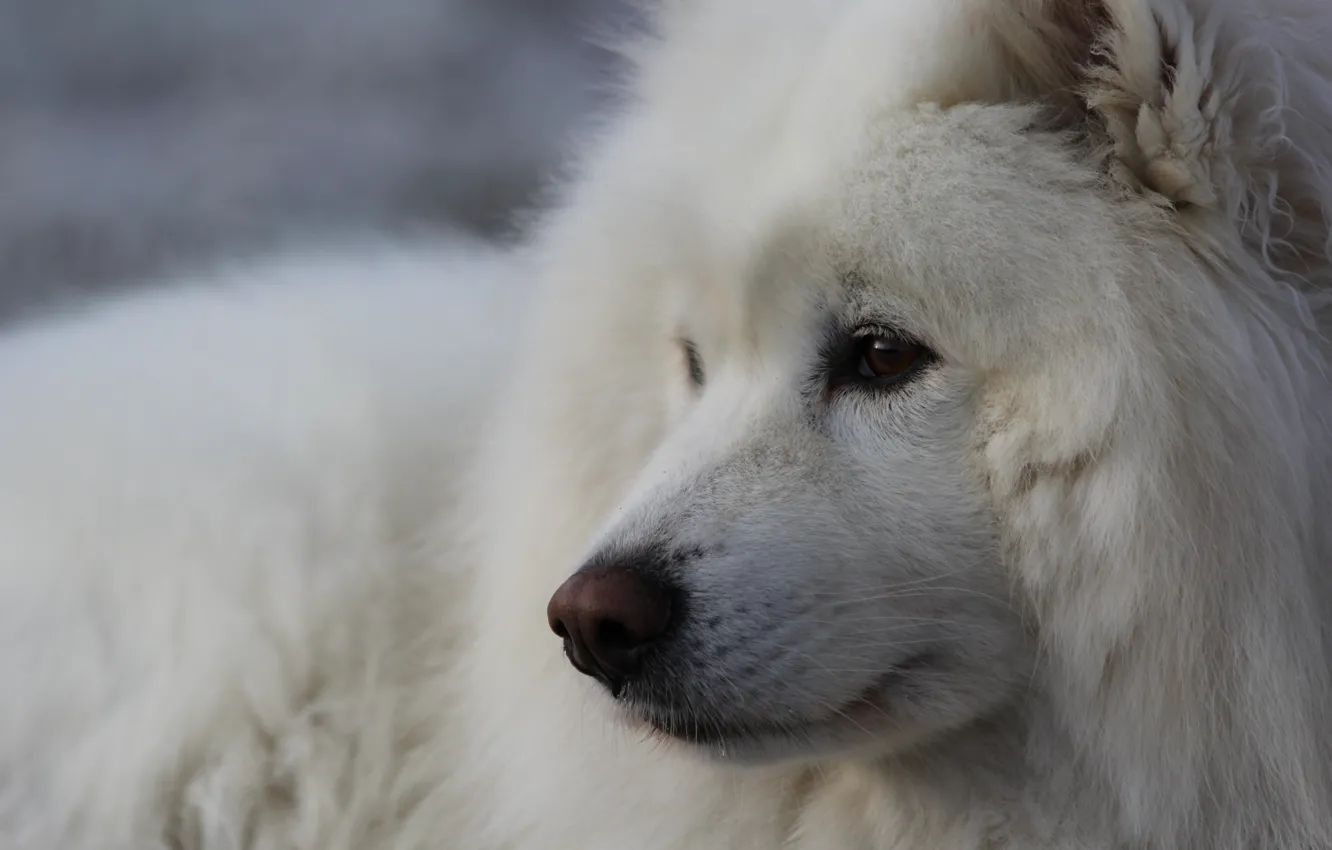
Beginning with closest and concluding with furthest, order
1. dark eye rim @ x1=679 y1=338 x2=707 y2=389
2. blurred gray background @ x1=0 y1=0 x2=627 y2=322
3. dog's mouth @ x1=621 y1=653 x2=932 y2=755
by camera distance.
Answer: dog's mouth @ x1=621 y1=653 x2=932 y2=755, dark eye rim @ x1=679 y1=338 x2=707 y2=389, blurred gray background @ x1=0 y1=0 x2=627 y2=322

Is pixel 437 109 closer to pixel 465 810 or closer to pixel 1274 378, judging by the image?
pixel 465 810

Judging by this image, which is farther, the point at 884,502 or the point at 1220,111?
the point at 884,502

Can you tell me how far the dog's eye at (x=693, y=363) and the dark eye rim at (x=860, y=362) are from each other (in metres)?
0.28

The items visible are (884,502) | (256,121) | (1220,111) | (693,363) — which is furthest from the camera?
(256,121)

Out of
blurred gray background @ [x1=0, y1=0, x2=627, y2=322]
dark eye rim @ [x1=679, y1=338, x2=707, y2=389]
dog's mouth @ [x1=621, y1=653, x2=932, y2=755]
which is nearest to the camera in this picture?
dog's mouth @ [x1=621, y1=653, x2=932, y2=755]

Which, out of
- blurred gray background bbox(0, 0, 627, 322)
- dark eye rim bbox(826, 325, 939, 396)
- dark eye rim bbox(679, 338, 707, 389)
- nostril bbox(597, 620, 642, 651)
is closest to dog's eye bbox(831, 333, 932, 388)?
dark eye rim bbox(826, 325, 939, 396)

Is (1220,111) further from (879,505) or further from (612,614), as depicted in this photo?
(612,614)

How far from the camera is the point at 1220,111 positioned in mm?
1439

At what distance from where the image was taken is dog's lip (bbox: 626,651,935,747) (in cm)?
156

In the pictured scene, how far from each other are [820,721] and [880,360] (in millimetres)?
420

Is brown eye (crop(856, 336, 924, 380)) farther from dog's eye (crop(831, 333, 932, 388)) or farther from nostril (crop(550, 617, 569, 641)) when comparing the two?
nostril (crop(550, 617, 569, 641))

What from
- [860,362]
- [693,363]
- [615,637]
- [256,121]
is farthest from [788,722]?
[256,121]

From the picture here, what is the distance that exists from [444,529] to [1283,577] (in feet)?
4.46

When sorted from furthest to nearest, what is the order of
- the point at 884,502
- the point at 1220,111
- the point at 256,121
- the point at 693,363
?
the point at 256,121
the point at 693,363
the point at 884,502
the point at 1220,111
